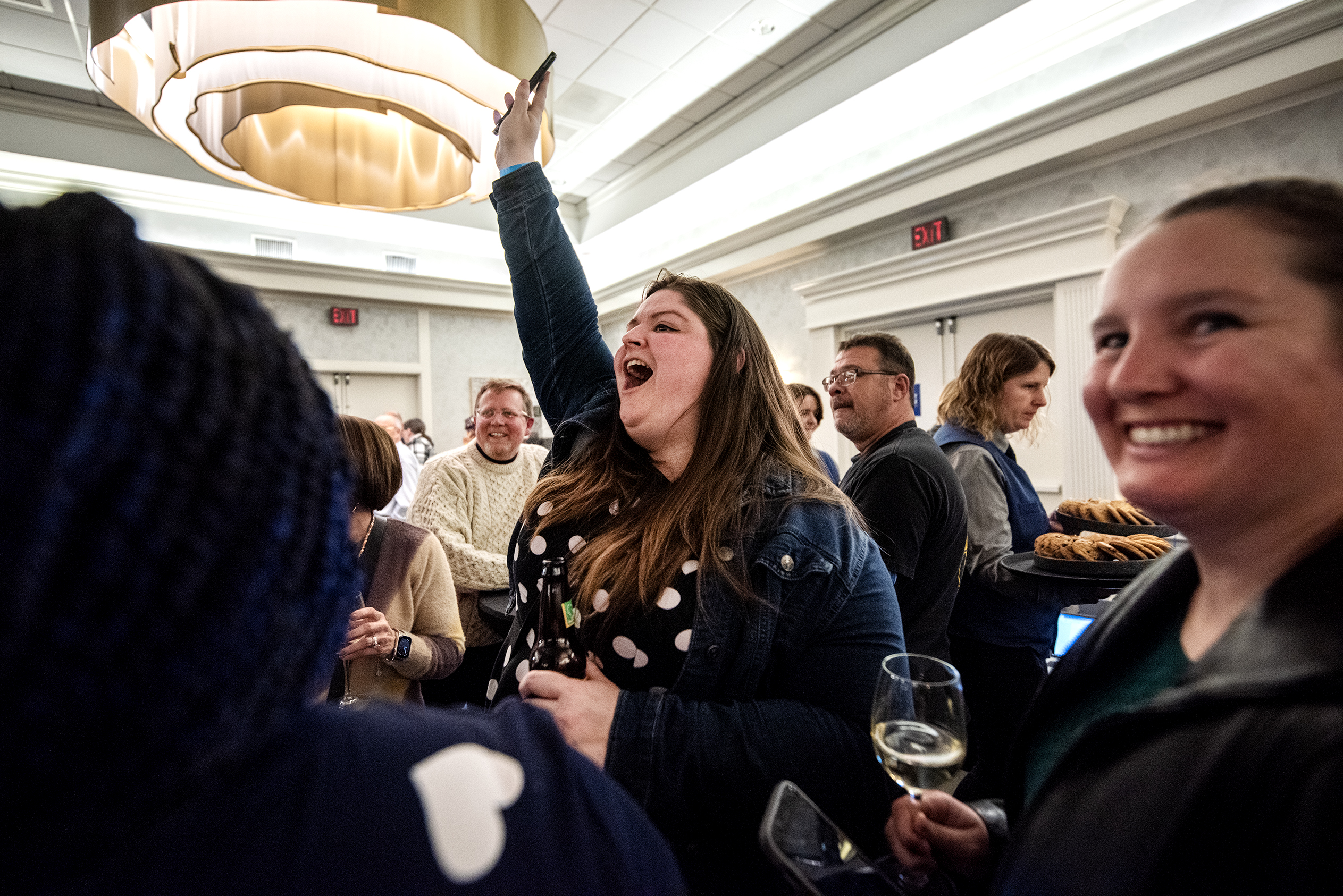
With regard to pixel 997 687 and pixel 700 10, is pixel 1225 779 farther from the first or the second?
pixel 700 10

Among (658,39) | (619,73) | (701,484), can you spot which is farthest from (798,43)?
(701,484)

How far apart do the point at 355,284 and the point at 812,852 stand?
8.21 meters

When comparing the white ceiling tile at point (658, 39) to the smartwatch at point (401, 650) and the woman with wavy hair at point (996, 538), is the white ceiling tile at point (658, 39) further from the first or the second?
the smartwatch at point (401, 650)

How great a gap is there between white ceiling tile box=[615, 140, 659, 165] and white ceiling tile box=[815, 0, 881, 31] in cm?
211

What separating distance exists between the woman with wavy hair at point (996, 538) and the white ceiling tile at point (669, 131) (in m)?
4.07

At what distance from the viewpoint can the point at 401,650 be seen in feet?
5.64

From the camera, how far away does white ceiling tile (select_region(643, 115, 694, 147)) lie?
575 cm

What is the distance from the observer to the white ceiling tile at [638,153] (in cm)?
619

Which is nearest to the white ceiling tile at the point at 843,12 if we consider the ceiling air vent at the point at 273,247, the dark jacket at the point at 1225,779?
the dark jacket at the point at 1225,779

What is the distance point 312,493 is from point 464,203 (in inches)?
311

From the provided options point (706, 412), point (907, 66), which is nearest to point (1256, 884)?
point (706, 412)

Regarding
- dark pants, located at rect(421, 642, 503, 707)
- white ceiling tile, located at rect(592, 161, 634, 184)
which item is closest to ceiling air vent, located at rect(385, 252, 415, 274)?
white ceiling tile, located at rect(592, 161, 634, 184)

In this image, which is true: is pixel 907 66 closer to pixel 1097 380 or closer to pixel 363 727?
pixel 1097 380

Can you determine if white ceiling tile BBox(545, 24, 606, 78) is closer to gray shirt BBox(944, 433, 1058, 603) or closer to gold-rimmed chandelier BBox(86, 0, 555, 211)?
gold-rimmed chandelier BBox(86, 0, 555, 211)
